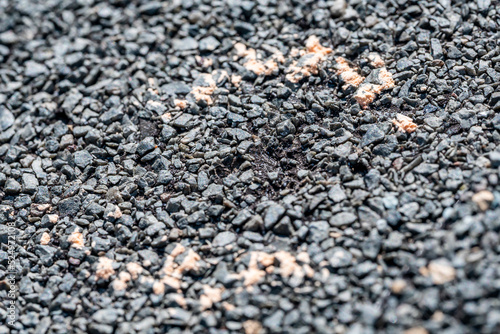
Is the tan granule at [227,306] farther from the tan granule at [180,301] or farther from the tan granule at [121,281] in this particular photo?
the tan granule at [121,281]

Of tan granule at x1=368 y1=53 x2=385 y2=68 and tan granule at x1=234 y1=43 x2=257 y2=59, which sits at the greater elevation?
tan granule at x1=368 y1=53 x2=385 y2=68

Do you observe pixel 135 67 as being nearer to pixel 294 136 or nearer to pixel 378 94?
pixel 294 136

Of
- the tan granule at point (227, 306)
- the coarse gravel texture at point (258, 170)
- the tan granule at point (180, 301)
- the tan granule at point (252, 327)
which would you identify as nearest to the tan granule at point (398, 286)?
the coarse gravel texture at point (258, 170)

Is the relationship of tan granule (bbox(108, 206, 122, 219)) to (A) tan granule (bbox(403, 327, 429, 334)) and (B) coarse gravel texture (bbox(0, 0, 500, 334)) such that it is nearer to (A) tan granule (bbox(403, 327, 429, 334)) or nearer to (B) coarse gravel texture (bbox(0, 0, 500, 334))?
(B) coarse gravel texture (bbox(0, 0, 500, 334))

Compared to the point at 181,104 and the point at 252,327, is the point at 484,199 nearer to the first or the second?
the point at 252,327

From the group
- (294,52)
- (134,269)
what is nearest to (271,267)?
(134,269)

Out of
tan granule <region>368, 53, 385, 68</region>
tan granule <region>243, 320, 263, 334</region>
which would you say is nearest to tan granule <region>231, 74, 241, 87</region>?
tan granule <region>368, 53, 385, 68</region>
